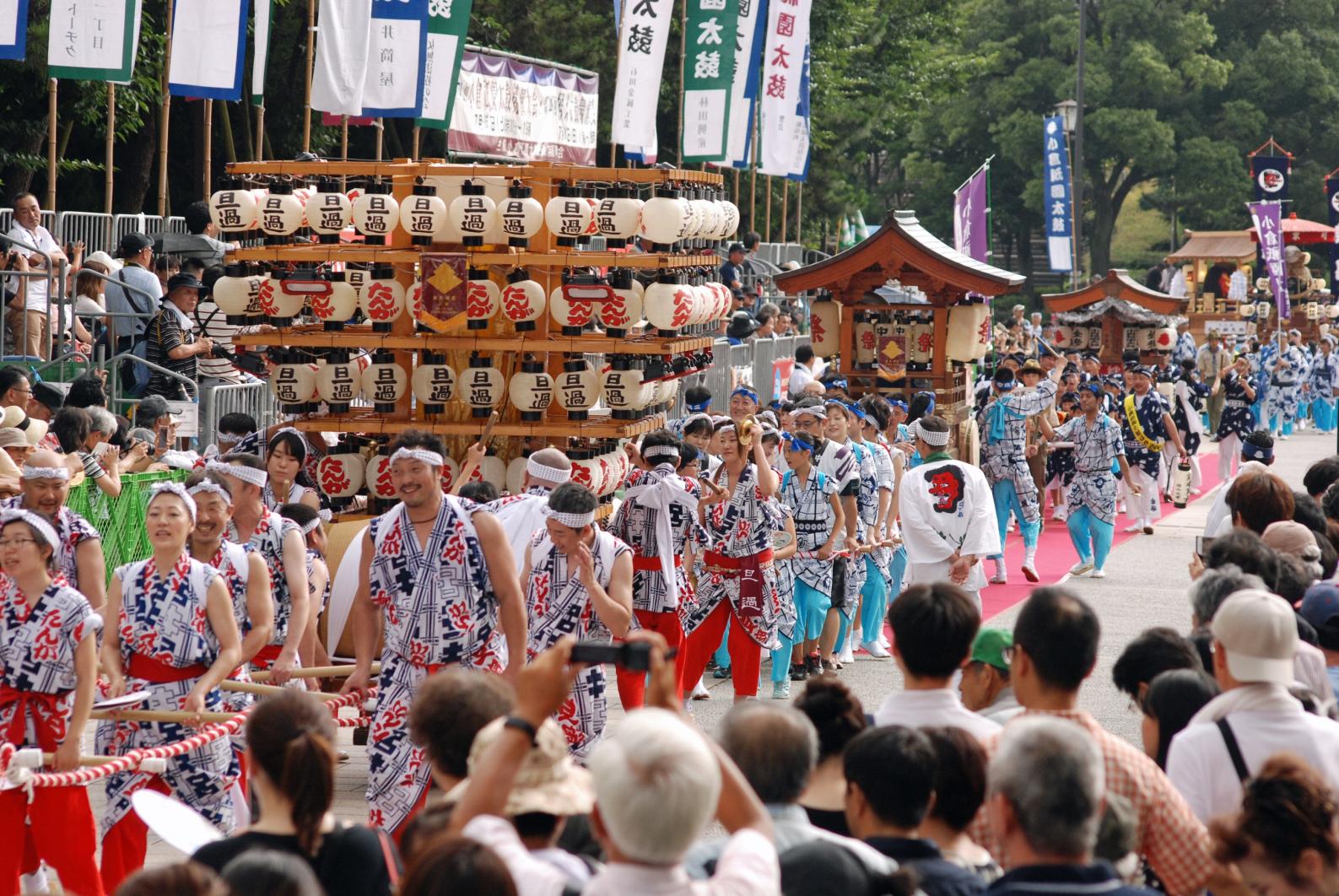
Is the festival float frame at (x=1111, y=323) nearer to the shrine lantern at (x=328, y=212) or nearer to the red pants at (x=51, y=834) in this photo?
the shrine lantern at (x=328, y=212)

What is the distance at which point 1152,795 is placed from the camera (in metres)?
4.30

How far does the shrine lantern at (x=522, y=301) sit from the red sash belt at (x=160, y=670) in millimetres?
4642

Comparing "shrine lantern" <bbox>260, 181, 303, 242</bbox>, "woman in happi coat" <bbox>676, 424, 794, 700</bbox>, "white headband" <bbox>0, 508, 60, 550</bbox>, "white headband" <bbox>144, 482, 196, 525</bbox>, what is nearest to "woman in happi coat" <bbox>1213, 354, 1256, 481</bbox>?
"woman in happi coat" <bbox>676, 424, 794, 700</bbox>

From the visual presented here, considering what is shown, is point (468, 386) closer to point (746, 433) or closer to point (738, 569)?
point (746, 433)

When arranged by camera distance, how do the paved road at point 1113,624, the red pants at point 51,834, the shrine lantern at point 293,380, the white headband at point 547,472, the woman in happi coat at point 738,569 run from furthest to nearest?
1. the shrine lantern at point 293,380
2. the woman in happi coat at point 738,569
3. the paved road at point 1113,624
4. the white headband at point 547,472
5. the red pants at point 51,834

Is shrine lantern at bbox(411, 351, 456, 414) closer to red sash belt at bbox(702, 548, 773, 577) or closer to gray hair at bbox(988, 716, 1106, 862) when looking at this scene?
red sash belt at bbox(702, 548, 773, 577)

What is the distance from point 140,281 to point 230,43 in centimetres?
308

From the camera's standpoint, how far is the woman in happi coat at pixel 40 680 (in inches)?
242

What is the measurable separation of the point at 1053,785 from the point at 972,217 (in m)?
23.7

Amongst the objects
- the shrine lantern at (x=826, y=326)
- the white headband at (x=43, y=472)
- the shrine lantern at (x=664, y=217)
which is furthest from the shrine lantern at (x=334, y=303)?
the shrine lantern at (x=826, y=326)

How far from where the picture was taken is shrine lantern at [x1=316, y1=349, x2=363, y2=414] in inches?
431

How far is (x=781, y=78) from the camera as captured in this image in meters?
25.4

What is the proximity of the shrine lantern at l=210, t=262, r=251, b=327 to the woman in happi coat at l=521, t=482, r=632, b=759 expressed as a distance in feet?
12.0

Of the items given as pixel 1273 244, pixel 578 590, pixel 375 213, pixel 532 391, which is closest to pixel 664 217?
pixel 532 391
